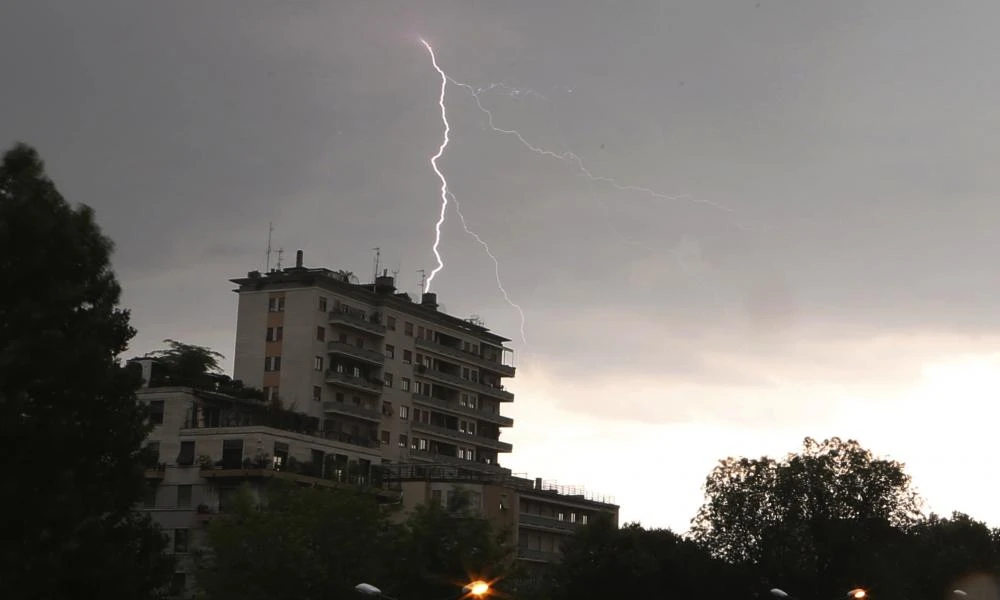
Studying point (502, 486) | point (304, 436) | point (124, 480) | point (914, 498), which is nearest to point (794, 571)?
point (914, 498)

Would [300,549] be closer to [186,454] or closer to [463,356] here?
[186,454]

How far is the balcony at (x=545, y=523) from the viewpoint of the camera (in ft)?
409

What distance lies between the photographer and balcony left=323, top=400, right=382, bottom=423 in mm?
123812

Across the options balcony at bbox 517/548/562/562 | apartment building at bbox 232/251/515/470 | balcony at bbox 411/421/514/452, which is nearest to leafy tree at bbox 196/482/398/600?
apartment building at bbox 232/251/515/470

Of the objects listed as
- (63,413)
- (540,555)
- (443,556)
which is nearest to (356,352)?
(540,555)

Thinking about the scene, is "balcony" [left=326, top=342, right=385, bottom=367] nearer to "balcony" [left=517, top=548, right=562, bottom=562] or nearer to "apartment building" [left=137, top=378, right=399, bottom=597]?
"apartment building" [left=137, top=378, right=399, bottom=597]

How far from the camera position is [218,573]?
7369cm

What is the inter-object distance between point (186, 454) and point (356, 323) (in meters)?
28.2

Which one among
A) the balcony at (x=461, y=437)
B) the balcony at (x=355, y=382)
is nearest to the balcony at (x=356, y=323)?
the balcony at (x=355, y=382)

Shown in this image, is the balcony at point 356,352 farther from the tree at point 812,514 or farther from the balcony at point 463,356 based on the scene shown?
the tree at point 812,514

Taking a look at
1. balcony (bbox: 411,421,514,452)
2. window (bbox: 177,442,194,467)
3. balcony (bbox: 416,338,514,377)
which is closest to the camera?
window (bbox: 177,442,194,467)

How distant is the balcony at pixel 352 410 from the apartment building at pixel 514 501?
6660mm

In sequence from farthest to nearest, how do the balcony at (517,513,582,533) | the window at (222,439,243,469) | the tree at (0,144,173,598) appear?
1. the balcony at (517,513,582,533)
2. the window at (222,439,243,469)
3. the tree at (0,144,173,598)

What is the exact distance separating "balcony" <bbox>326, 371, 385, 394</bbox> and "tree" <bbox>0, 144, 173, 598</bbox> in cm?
7569
